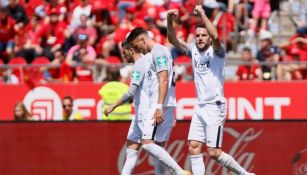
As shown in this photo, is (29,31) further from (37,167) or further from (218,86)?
(218,86)

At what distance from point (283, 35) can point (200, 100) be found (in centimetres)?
836

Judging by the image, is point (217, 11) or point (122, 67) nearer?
point (122, 67)

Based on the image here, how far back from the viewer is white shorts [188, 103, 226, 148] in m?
12.5

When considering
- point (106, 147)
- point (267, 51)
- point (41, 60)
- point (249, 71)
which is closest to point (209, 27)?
point (106, 147)

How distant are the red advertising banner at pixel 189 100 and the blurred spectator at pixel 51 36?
5.22 feet

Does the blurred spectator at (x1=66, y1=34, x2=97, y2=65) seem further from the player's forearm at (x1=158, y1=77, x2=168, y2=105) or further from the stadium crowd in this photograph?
the player's forearm at (x1=158, y1=77, x2=168, y2=105)

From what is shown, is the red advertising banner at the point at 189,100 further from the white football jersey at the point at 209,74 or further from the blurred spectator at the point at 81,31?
the white football jersey at the point at 209,74

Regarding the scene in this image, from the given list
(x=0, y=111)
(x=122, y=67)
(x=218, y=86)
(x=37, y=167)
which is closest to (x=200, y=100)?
(x=218, y=86)

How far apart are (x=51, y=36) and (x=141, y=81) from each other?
29.9ft

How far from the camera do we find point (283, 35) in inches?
812

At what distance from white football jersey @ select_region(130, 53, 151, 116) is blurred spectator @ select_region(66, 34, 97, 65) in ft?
22.3

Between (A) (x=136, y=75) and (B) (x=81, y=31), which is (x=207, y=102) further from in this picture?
(B) (x=81, y=31)

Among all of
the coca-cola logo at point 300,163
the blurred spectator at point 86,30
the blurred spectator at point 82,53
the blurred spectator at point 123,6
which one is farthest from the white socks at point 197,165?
the blurred spectator at point 123,6

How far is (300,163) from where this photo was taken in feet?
46.4
